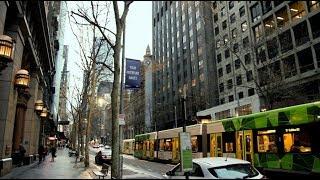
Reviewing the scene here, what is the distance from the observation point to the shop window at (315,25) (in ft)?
123

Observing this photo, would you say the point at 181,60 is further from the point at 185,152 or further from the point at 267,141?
the point at 185,152

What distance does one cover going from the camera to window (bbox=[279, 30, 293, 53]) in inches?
1581

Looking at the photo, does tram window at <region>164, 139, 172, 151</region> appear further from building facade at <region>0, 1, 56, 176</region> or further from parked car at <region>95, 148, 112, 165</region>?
building facade at <region>0, 1, 56, 176</region>

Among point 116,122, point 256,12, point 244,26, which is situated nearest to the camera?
point 116,122

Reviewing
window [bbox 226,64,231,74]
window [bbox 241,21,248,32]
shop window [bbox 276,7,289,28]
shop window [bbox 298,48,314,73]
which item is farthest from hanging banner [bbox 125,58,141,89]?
window [bbox 226,64,231,74]

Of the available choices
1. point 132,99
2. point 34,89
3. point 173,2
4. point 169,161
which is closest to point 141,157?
point 169,161

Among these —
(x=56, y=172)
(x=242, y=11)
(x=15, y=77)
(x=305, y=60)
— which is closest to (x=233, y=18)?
(x=242, y=11)

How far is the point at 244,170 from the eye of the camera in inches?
345

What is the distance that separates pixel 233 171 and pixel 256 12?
47244 mm

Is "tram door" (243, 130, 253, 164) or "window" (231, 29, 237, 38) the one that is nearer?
"tram door" (243, 130, 253, 164)

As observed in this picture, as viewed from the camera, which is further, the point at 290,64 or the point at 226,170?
the point at 290,64

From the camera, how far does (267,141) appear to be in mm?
16953

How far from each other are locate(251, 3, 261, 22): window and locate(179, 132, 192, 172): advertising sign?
1660 inches

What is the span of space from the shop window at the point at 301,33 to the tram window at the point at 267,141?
1020 inches
